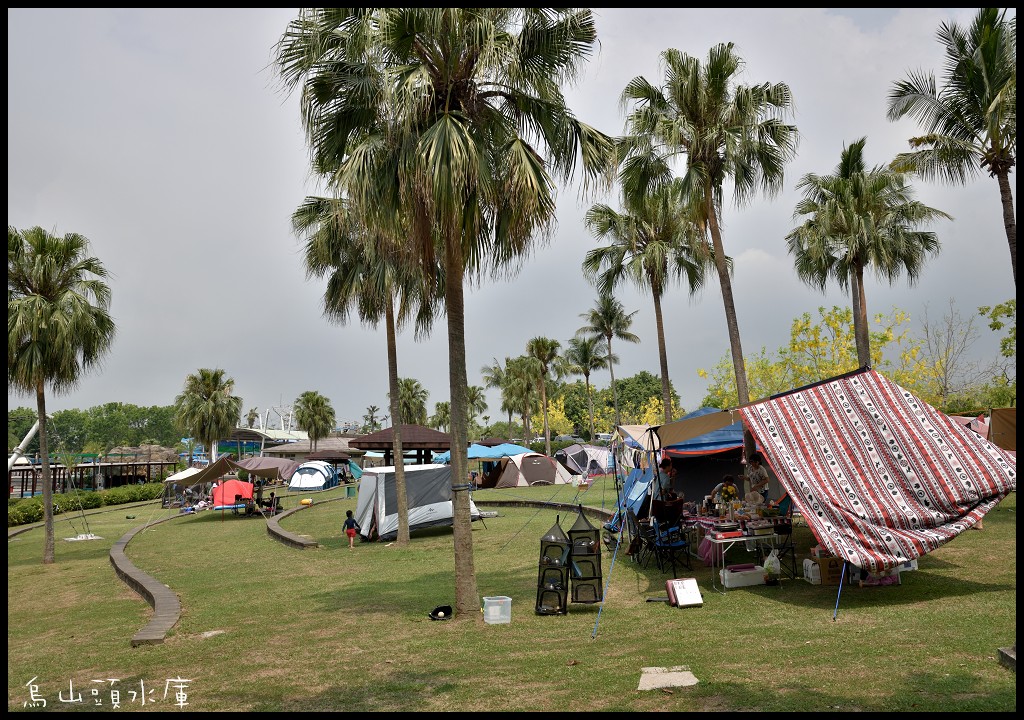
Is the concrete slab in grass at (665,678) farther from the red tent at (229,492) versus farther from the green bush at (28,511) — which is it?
the green bush at (28,511)

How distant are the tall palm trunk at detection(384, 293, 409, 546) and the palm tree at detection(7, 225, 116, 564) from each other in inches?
272

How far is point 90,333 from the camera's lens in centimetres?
1736

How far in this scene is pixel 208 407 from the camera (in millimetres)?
47375

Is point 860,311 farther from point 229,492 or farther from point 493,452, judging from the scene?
point 229,492

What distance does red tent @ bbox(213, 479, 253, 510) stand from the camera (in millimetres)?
28781

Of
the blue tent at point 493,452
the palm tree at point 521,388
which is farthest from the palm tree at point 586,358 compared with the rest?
the blue tent at point 493,452

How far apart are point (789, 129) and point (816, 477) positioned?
9055 mm

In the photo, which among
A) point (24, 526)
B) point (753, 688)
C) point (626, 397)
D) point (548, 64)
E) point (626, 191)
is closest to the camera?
point (753, 688)

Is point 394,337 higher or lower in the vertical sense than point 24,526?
higher

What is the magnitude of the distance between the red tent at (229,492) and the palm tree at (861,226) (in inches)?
876

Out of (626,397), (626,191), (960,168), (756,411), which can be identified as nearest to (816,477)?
(756,411)

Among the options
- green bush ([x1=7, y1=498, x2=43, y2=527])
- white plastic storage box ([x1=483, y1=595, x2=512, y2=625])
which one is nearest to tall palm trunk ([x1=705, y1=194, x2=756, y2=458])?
white plastic storage box ([x1=483, y1=595, x2=512, y2=625])

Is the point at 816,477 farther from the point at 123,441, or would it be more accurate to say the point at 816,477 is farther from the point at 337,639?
the point at 123,441

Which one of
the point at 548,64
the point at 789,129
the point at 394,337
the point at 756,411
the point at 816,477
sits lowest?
the point at 816,477
